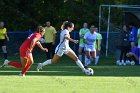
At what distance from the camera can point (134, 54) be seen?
2842 centimetres

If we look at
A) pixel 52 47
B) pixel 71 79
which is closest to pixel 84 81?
pixel 71 79

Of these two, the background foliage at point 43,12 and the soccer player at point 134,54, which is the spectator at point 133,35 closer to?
the soccer player at point 134,54

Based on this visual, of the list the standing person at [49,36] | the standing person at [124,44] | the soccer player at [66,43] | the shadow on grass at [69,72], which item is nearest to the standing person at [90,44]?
the standing person at [124,44]

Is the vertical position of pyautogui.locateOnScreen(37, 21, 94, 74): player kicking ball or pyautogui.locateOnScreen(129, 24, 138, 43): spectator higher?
pyautogui.locateOnScreen(37, 21, 94, 74): player kicking ball

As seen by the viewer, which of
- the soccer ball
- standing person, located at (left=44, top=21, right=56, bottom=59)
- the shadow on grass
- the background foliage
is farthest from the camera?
the background foliage

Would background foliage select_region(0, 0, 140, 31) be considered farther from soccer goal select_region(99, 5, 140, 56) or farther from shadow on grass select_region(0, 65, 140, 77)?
shadow on grass select_region(0, 65, 140, 77)

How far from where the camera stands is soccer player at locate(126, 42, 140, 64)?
93.1ft

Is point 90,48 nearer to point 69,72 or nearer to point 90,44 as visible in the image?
point 90,44

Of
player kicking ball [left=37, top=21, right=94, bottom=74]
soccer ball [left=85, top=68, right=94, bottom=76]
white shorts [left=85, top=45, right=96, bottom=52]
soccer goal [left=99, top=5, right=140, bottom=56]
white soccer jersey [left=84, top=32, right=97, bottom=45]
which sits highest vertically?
player kicking ball [left=37, top=21, right=94, bottom=74]

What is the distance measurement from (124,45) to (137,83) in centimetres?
1152

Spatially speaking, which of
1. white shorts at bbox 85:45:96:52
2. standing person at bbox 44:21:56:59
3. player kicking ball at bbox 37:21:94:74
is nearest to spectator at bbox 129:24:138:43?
white shorts at bbox 85:45:96:52

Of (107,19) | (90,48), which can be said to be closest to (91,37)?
(90,48)

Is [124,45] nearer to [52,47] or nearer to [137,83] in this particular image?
[52,47]

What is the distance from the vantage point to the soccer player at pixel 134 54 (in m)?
28.4
